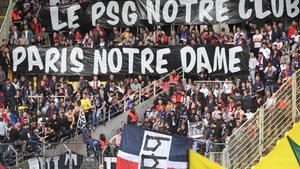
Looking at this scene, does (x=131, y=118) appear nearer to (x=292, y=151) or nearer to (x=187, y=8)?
(x=187, y=8)

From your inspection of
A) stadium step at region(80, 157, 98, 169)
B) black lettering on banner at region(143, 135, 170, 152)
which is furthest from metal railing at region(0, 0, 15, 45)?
black lettering on banner at region(143, 135, 170, 152)

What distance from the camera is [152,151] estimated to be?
49.5ft

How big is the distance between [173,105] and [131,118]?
4.88 ft

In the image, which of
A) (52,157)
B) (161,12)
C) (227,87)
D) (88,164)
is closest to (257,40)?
(227,87)

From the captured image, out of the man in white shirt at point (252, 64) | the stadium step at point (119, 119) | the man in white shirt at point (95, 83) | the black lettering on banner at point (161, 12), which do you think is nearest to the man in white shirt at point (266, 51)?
the man in white shirt at point (252, 64)

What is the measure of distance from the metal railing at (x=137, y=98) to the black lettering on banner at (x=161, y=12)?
123 inches

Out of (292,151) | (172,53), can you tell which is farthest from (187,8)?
(292,151)

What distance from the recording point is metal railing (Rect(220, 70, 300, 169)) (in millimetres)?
22969

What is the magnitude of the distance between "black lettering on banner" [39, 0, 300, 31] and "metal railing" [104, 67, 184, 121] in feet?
10.3

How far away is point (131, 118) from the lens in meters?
31.0

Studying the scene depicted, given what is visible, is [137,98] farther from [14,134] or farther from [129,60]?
[14,134]

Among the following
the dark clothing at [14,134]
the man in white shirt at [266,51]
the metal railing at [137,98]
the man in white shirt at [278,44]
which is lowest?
the dark clothing at [14,134]

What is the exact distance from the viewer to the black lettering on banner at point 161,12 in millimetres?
34719

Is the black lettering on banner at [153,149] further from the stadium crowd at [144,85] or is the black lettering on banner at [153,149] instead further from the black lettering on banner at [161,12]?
the black lettering on banner at [161,12]
